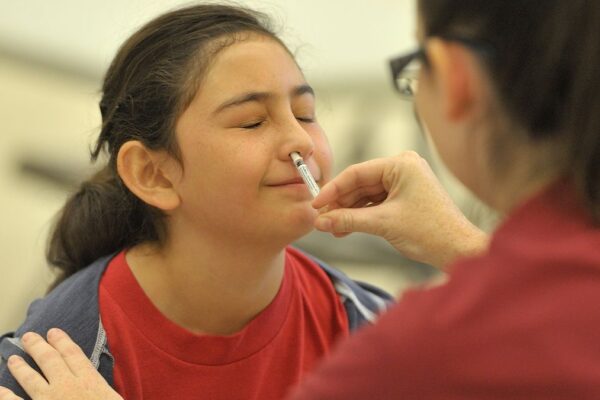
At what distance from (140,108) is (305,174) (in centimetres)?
27

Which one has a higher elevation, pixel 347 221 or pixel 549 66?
pixel 549 66

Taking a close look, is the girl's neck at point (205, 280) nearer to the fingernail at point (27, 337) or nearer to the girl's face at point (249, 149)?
the girl's face at point (249, 149)

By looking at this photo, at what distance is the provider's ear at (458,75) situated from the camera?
725mm

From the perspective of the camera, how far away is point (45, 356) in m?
1.22

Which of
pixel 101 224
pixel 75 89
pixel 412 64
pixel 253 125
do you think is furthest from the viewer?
pixel 75 89

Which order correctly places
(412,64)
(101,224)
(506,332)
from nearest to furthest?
(506,332) → (412,64) → (101,224)

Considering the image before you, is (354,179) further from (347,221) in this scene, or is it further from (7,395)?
(7,395)

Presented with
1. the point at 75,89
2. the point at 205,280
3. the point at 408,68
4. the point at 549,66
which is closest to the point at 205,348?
the point at 205,280

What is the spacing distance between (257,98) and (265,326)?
33cm

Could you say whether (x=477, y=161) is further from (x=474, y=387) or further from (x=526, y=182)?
(x=474, y=387)

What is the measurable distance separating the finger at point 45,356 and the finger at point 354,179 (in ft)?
1.24

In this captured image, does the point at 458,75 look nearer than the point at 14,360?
Yes

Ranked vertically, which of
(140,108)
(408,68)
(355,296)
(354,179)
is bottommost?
(355,296)

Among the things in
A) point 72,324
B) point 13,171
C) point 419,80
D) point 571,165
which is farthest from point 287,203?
point 13,171
